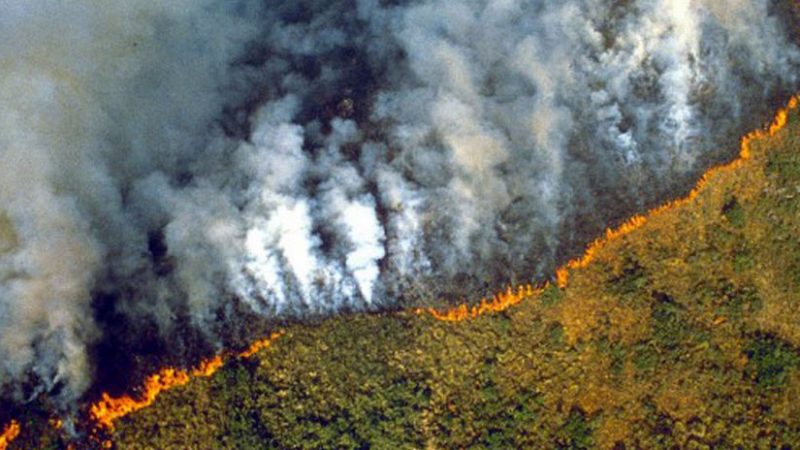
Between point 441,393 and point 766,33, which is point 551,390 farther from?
point 766,33

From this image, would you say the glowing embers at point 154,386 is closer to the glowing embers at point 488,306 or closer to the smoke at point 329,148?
the smoke at point 329,148

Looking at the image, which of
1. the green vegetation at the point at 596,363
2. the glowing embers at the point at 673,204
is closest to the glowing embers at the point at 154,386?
the green vegetation at the point at 596,363

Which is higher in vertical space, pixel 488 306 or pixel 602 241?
pixel 602 241

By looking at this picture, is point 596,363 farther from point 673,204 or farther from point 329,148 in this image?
point 329,148

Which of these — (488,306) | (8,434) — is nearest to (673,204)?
(488,306)

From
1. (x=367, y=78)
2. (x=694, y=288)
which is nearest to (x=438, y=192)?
(x=367, y=78)

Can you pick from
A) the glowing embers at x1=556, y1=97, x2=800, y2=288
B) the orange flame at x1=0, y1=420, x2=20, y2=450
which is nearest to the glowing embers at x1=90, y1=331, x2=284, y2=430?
the orange flame at x1=0, y1=420, x2=20, y2=450

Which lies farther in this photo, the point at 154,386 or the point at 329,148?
the point at 329,148

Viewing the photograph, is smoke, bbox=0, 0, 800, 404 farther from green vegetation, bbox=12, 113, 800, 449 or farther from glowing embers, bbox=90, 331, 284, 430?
green vegetation, bbox=12, 113, 800, 449
